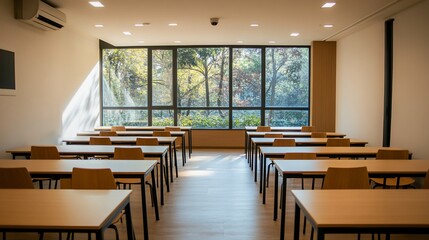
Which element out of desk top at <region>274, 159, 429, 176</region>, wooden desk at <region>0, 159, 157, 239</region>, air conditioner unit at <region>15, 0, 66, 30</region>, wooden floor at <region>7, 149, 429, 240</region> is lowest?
wooden floor at <region>7, 149, 429, 240</region>

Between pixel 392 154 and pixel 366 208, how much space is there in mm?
2554

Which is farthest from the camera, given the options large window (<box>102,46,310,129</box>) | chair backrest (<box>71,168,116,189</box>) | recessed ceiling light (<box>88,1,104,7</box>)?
large window (<box>102,46,310,129</box>)

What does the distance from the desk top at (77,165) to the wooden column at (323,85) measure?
22.2 ft

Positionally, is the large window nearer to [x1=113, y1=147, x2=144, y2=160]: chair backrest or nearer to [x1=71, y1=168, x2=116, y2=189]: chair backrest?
[x1=113, y1=147, x2=144, y2=160]: chair backrest

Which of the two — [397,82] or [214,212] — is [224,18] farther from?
[214,212]

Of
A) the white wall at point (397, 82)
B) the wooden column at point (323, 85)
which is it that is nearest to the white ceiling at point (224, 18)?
the white wall at point (397, 82)

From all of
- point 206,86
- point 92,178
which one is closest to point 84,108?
point 206,86

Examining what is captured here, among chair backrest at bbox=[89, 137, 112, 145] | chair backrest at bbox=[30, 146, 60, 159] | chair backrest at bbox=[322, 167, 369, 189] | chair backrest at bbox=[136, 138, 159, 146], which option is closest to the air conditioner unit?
chair backrest at bbox=[89, 137, 112, 145]

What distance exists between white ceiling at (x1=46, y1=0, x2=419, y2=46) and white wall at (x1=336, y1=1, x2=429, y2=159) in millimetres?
356

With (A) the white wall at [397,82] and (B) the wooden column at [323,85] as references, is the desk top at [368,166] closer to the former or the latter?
(A) the white wall at [397,82]

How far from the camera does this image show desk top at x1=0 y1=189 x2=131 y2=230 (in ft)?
5.95

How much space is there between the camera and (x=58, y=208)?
2.08m

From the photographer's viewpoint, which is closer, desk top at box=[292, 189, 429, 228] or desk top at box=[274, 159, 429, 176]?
desk top at box=[292, 189, 429, 228]

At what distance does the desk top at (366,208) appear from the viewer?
1.85 meters
